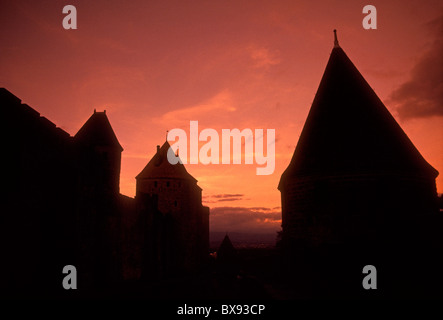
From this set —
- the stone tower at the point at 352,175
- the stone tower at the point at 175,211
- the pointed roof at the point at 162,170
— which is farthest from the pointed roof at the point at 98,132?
the pointed roof at the point at 162,170

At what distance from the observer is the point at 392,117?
15.8 meters

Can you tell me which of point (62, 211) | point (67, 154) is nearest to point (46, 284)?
point (62, 211)

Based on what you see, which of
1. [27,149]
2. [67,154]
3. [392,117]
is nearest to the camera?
[27,149]

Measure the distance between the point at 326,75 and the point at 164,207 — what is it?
755 inches

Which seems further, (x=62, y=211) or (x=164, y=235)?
(x=164, y=235)

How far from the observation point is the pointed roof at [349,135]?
13771 mm

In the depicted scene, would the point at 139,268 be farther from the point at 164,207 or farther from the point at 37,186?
the point at 37,186

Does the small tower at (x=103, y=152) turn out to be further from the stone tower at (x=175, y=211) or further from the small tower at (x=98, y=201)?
the stone tower at (x=175, y=211)

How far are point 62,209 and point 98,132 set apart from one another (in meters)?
8.28

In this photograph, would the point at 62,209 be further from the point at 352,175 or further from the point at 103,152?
the point at 352,175

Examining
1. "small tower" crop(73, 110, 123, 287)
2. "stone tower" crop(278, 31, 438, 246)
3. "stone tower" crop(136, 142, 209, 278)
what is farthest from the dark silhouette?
"stone tower" crop(136, 142, 209, 278)

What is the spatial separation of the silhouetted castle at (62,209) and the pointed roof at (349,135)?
29.4 feet

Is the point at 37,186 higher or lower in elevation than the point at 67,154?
lower

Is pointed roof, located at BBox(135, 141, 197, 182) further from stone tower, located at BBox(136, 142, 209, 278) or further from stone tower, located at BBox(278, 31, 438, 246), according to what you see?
stone tower, located at BBox(278, 31, 438, 246)
